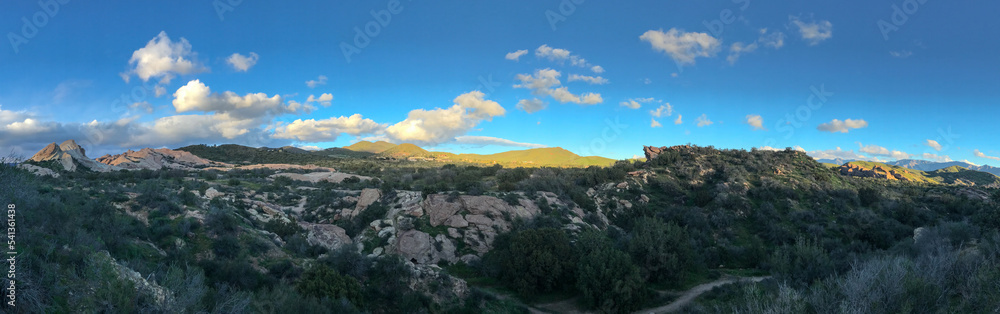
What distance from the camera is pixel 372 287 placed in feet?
49.5

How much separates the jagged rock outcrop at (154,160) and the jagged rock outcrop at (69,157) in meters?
2.69

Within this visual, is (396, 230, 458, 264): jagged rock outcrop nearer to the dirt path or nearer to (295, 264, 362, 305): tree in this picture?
(295, 264, 362, 305): tree

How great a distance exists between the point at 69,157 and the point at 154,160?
14.2 metres

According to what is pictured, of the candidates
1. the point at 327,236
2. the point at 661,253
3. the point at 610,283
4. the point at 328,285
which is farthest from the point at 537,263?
the point at 327,236

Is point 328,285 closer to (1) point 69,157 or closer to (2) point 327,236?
(2) point 327,236

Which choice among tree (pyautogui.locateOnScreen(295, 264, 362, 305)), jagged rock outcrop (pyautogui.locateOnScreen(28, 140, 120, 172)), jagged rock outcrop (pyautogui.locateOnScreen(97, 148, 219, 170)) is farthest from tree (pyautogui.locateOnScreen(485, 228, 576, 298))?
jagged rock outcrop (pyautogui.locateOnScreen(97, 148, 219, 170))

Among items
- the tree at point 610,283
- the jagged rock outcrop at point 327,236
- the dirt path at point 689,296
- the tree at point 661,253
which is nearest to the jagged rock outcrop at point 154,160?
the jagged rock outcrop at point 327,236

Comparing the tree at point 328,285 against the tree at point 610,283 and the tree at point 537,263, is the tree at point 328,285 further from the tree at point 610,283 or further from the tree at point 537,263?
the tree at point 610,283

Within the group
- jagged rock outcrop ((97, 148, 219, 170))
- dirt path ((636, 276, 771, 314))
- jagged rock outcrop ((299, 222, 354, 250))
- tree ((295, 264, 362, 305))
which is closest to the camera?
tree ((295, 264, 362, 305))

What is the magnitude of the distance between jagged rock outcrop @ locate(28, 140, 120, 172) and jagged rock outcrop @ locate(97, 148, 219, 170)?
2.69 m

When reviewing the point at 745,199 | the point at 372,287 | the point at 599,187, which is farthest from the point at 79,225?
the point at 745,199

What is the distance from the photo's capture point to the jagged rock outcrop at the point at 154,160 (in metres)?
59.4

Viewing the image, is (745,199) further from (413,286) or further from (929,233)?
(413,286)

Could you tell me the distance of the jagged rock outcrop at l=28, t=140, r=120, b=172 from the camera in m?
49.9
